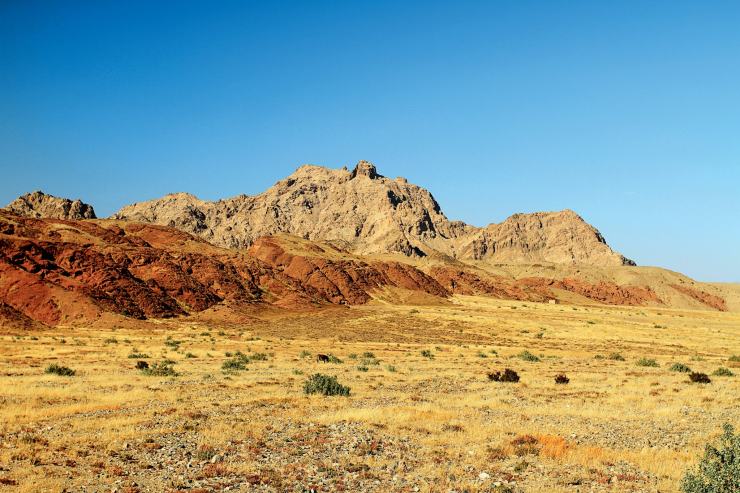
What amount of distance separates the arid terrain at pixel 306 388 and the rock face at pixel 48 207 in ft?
254

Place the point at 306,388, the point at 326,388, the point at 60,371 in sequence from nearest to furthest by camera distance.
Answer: the point at 326,388 → the point at 306,388 → the point at 60,371

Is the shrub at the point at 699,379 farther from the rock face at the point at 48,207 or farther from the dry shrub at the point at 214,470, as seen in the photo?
the rock face at the point at 48,207

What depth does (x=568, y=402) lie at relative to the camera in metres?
24.7

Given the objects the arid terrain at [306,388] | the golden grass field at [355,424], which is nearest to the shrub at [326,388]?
the arid terrain at [306,388]

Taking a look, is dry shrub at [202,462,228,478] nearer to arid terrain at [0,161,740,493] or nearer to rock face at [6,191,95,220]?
arid terrain at [0,161,740,493]

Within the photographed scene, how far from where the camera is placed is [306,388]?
26.1 metres

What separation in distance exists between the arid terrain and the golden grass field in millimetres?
92

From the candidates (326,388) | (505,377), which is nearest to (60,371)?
(326,388)

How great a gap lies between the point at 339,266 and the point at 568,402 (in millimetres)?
98549

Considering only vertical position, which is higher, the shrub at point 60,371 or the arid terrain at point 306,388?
the arid terrain at point 306,388

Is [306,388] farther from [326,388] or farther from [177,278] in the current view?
[177,278]

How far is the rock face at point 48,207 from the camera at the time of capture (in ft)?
544

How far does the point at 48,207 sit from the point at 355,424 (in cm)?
17883

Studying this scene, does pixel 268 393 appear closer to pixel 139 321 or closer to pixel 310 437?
pixel 310 437
